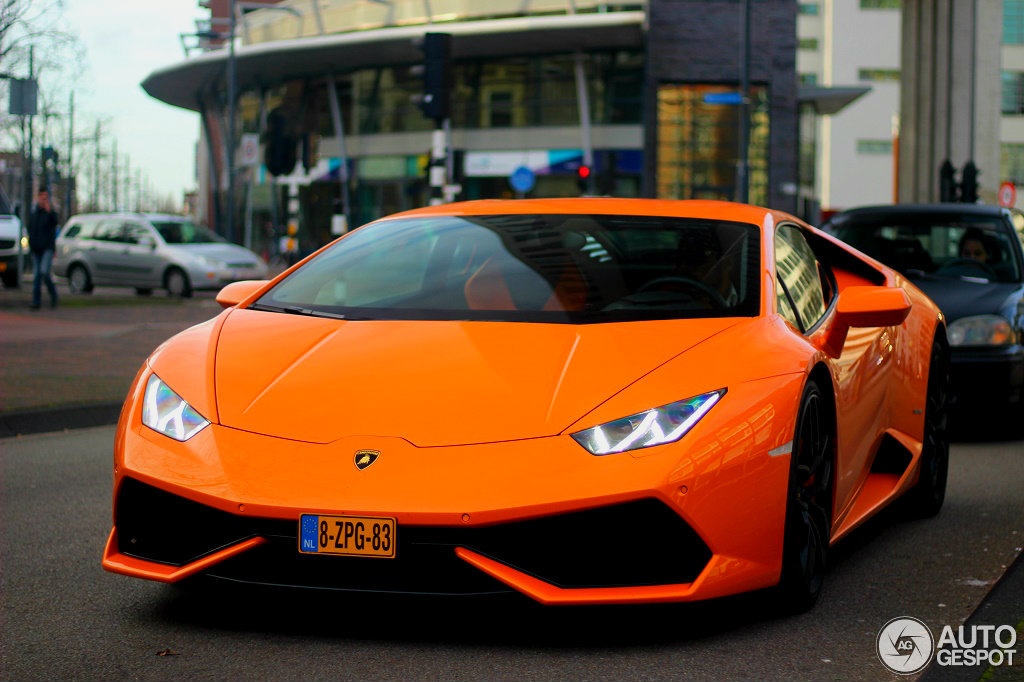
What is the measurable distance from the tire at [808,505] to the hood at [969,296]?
442cm

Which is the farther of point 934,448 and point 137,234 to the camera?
point 137,234

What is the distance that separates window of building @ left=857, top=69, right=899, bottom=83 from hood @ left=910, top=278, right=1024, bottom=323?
269 ft

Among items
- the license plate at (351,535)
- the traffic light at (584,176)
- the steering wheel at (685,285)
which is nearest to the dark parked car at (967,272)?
the steering wheel at (685,285)

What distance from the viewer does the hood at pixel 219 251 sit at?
88.4 feet

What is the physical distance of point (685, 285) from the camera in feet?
16.2

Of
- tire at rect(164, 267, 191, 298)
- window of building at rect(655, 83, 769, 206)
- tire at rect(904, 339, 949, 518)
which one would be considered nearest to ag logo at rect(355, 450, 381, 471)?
tire at rect(904, 339, 949, 518)

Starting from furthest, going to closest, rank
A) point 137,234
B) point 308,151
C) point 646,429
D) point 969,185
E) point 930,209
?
point 308,151 < point 969,185 < point 137,234 < point 930,209 < point 646,429

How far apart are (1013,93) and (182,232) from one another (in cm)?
6305

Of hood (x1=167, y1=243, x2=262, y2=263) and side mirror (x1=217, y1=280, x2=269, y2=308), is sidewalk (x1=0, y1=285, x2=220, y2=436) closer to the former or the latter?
hood (x1=167, y1=243, x2=262, y2=263)

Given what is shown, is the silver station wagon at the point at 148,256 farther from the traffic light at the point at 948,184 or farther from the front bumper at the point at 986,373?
the front bumper at the point at 986,373

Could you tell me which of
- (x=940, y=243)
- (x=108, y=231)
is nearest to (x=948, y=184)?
(x=108, y=231)

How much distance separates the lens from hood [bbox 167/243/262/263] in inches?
1061

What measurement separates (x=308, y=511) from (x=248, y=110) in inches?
2247

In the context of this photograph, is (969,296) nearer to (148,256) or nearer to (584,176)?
(148,256)
